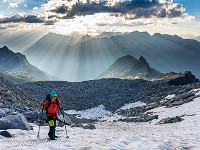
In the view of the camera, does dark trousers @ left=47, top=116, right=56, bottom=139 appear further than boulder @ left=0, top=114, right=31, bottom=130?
No

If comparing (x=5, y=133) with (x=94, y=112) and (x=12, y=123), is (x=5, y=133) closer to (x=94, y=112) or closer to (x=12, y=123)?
(x=12, y=123)

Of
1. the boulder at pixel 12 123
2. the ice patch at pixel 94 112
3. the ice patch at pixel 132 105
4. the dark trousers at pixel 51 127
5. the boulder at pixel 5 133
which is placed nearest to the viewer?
the boulder at pixel 5 133

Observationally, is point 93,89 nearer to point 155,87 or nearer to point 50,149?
point 155,87

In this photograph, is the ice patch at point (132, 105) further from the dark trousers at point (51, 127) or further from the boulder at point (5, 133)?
the boulder at point (5, 133)

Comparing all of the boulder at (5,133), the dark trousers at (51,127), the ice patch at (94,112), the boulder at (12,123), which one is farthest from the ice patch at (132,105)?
the boulder at (5,133)

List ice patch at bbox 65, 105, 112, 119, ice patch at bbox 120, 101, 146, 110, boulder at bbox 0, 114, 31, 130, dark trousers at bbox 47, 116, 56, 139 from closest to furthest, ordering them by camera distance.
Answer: dark trousers at bbox 47, 116, 56, 139 → boulder at bbox 0, 114, 31, 130 → ice patch at bbox 65, 105, 112, 119 → ice patch at bbox 120, 101, 146, 110

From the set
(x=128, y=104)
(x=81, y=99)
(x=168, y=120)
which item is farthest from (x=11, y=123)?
(x=81, y=99)

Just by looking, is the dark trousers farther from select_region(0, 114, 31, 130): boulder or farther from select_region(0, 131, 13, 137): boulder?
select_region(0, 131, 13, 137): boulder

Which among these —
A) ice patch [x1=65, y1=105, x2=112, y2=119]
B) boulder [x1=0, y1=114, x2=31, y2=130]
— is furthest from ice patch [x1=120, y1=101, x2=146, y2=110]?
boulder [x1=0, y1=114, x2=31, y2=130]

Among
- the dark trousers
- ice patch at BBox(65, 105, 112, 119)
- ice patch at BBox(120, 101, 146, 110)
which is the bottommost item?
ice patch at BBox(65, 105, 112, 119)

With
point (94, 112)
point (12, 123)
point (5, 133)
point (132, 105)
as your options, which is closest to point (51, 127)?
point (5, 133)

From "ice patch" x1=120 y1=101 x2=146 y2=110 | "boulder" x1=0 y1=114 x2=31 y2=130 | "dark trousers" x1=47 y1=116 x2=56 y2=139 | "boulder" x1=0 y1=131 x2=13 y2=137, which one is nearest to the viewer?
"boulder" x1=0 y1=131 x2=13 y2=137

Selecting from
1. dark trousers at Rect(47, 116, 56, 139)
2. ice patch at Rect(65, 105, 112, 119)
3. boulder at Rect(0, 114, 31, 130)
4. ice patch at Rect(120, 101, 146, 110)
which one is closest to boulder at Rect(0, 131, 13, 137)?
boulder at Rect(0, 114, 31, 130)

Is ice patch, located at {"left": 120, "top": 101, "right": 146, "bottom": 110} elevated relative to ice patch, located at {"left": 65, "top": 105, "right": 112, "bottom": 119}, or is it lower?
elevated
